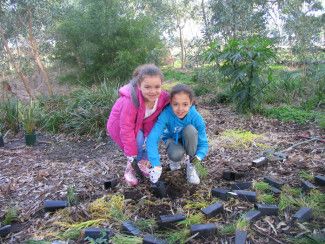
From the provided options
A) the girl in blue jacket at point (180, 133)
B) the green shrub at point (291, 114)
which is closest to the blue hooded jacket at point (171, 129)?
the girl in blue jacket at point (180, 133)

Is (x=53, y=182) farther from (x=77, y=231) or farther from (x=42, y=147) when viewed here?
(x=42, y=147)

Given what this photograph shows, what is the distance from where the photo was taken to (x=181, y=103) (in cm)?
319

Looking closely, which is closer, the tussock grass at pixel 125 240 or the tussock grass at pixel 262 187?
the tussock grass at pixel 125 240

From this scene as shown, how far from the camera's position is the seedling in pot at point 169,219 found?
8.96ft

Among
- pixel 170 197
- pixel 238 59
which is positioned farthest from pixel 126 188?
pixel 238 59

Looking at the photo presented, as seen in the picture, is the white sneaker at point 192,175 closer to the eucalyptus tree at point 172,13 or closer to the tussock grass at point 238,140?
the tussock grass at point 238,140

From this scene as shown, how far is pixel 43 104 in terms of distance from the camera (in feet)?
25.4

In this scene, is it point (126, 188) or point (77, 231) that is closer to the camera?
point (77, 231)

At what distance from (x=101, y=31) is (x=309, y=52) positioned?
5706 millimetres

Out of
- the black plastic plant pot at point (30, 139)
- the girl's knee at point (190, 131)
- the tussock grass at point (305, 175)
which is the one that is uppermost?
the girl's knee at point (190, 131)

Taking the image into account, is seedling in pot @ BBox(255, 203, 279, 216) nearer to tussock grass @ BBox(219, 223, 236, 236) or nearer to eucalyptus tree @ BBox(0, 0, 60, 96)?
tussock grass @ BBox(219, 223, 236, 236)

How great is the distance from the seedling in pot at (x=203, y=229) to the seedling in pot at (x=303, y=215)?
651mm

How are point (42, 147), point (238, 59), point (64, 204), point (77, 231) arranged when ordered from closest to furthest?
point (77, 231), point (64, 204), point (42, 147), point (238, 59)

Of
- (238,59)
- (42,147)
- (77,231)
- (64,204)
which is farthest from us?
(238,59)
